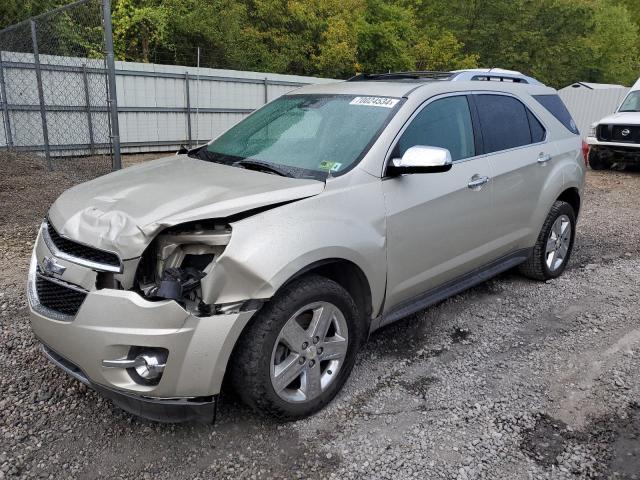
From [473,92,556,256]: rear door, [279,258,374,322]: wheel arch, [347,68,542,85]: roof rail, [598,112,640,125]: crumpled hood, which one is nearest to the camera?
[279,258,374,322]: wheel arch

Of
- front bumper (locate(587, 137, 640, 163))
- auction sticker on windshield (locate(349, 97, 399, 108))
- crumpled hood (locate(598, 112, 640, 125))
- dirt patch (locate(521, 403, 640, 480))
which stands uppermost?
auction sticker on windshield (locate(349, 97, 399, 108))

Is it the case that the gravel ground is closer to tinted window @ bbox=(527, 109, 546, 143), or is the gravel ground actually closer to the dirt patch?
the dirt patch

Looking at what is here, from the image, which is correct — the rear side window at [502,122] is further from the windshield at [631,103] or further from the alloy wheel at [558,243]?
the windshield at [631,103]

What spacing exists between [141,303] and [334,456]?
1.18 metres

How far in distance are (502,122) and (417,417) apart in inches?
95.4

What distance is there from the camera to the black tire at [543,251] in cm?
478

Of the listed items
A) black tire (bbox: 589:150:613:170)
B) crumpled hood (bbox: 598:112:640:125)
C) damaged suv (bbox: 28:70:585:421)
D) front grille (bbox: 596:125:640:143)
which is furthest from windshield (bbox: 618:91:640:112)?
damaged suv (bbox: 28:70:585:421)

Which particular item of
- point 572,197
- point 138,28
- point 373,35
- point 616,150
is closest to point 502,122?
point 572,197

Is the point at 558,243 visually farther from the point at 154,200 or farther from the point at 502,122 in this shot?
the point at 154,200

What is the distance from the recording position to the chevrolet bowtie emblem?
262 centimetres

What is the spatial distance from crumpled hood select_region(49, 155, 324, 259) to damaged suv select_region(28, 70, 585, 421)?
0.01 meters

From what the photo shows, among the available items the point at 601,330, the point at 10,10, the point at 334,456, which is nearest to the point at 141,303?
the point at 334,456

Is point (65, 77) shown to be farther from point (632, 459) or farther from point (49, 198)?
point (632, 459)

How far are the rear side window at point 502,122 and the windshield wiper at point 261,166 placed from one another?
167cm
